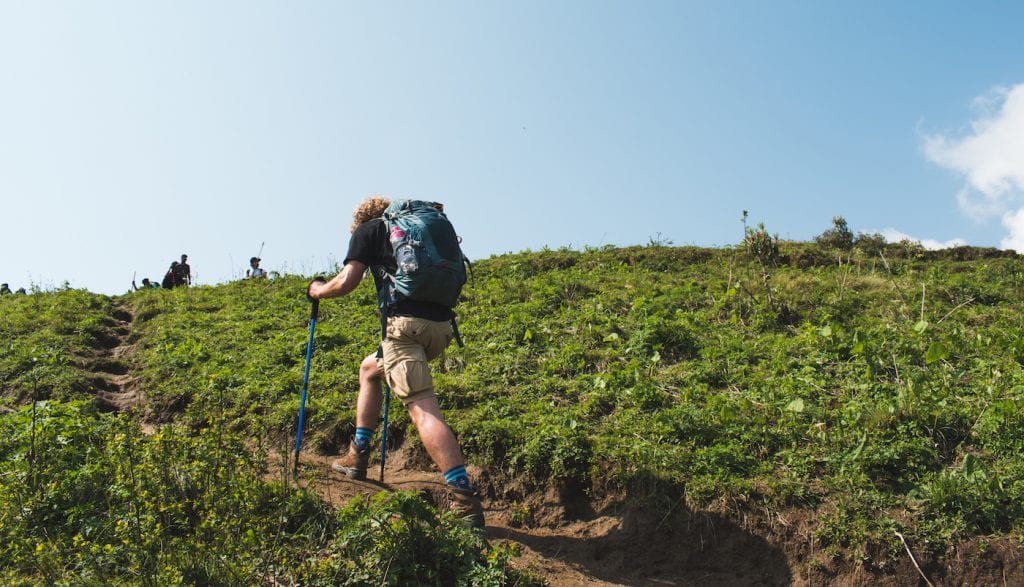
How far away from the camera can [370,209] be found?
18.4ft

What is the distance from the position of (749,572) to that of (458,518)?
2083 mm

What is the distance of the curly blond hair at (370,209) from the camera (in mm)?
5613

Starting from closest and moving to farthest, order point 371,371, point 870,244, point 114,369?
point 371,371 < point 114,369 < point 870,244

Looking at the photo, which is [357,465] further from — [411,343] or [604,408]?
[604,408]

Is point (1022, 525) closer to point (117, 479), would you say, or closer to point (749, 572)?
point (749, 572)

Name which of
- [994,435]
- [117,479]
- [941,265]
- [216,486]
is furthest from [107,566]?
[941,265]

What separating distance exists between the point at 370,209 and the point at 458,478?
7.23 ft

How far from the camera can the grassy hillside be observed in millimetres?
4648

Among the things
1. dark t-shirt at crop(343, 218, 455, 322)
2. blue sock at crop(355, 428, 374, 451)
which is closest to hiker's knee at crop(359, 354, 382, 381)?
blue sock at crop(355, 428, 374, 451)

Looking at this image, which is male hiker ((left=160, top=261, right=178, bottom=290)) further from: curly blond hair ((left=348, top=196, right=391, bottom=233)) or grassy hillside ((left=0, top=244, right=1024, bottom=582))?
curly blond hair ((left=348, top=196, right=391, bottom=233))

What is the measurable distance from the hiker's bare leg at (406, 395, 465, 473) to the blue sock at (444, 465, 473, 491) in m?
0.03

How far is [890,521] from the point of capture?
4816 mm

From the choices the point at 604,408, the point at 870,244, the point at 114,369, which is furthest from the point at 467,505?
the point at 870,244

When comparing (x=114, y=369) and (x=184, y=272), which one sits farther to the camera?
(x=184, y=272)
